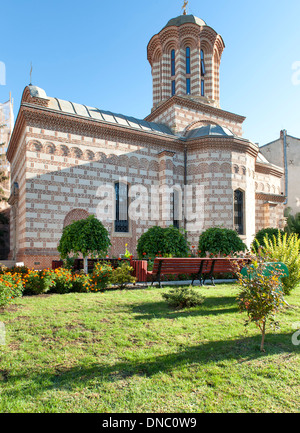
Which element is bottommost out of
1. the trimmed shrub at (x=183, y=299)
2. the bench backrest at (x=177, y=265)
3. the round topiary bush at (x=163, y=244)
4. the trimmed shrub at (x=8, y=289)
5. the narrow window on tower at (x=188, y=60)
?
the trimmed shrub at (x=183, y=299)

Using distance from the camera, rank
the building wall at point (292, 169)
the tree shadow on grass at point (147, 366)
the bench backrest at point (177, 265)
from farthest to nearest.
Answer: the building wall at point (292, 169) → the bench backrest at point (177, 265) → the tree shadow on grass at point (147, 366)

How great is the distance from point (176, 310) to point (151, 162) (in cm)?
1215

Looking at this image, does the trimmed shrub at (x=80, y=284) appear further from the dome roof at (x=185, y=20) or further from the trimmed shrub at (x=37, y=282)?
the dome roof at (x=185, y=20)

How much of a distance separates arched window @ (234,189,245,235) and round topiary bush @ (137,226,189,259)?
7714 millimetres

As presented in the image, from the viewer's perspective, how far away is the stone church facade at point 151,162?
13.9 metres

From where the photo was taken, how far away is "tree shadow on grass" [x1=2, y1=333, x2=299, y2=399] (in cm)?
310

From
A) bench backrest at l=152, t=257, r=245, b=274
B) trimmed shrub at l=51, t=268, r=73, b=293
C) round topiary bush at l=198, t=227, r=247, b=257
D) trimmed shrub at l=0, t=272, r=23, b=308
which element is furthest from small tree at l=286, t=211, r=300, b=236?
trimmed shrub at l=0, t=272, r=23, b=308

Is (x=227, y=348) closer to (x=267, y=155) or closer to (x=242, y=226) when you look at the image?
(x=242, y=226)

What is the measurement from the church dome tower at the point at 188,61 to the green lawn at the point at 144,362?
1827 centimetres

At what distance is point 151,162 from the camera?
673 inches

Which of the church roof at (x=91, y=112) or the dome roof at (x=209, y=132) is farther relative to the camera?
the dome roof at (x=209, y=132)

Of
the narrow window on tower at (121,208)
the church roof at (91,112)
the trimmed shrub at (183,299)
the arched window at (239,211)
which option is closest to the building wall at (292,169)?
the arched window at (239,211)

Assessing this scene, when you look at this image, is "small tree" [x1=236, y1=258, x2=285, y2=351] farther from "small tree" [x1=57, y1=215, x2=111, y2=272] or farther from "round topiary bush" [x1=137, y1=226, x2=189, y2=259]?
"round topiary bush" [x1=137, y1=226, x2=189, y2=259]
